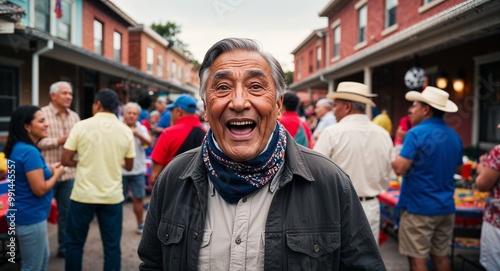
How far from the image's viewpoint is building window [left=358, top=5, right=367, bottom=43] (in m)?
14.7

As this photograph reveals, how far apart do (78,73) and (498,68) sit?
1337 cm

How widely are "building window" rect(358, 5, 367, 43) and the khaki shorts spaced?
39.9ft

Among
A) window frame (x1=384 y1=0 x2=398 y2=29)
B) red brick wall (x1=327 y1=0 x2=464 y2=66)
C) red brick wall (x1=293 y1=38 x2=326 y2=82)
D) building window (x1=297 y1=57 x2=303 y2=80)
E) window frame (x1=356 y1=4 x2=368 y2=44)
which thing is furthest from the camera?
building window (x1=297 y1=57 x2=303 y2=80)

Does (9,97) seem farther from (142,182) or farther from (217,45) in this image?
(217,45)

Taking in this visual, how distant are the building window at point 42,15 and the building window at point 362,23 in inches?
450

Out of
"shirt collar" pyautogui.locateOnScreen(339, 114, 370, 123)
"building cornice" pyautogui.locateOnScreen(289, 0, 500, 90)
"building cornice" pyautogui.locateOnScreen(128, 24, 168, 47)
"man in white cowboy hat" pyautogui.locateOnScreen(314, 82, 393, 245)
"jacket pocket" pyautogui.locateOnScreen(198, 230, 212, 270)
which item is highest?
"building cornice" pyautogui.locateOnScreen(128, 24, 168, 47)

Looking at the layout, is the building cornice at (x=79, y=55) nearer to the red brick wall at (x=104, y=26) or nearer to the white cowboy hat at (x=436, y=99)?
the red brick wall at (x=104, y=26)

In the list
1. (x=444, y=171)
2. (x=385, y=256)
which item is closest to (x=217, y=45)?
(x=444, y=171)

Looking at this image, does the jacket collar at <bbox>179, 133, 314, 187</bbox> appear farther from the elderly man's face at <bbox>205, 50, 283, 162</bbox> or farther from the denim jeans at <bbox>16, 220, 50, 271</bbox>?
the denim jeans at <bbox>16, 220, 50, 271</bbox>

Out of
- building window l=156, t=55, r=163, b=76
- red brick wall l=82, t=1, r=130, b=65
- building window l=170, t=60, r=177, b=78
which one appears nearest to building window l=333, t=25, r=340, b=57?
red brick wall l=82, t=1, r=130, b=65

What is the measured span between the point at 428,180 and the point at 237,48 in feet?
9.13

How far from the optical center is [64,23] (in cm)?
1342

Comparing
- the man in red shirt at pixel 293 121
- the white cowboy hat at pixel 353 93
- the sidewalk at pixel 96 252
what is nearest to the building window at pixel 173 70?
the sidewalk at pixel 96 252

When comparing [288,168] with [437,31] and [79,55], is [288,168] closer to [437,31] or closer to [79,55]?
[437,31]
